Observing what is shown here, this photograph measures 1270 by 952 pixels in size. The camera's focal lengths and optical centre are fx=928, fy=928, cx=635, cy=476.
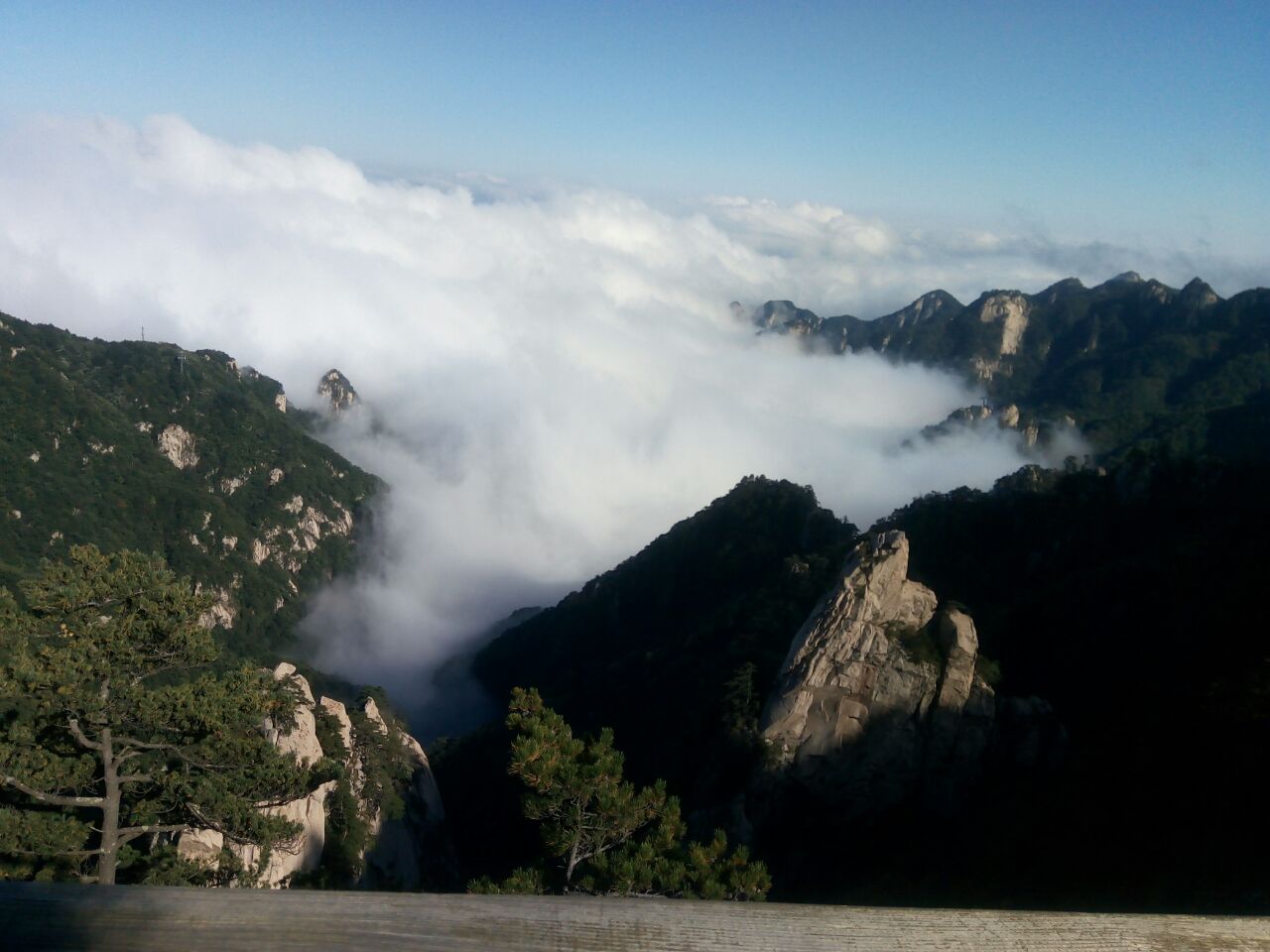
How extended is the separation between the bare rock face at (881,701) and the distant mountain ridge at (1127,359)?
68.3 m

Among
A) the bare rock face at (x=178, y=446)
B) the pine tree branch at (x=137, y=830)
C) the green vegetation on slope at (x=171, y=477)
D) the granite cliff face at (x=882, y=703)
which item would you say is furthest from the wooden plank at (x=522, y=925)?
the bare rock face at (x=178, y=446)

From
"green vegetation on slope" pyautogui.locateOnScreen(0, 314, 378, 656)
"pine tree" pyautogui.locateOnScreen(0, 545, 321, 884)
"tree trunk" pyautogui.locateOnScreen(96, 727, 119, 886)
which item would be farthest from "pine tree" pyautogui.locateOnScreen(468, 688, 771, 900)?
"green vegetation on slope" pyautogui.locateOnScreen(0, 314, 378, 656)

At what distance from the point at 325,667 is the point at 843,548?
2511 inches

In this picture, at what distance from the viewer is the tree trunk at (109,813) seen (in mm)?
9125

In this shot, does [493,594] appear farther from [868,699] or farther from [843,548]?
[868,699]

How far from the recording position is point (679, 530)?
58812 millimetres

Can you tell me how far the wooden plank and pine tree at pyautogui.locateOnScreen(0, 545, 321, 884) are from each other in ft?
26.9

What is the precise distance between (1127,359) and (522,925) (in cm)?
17201

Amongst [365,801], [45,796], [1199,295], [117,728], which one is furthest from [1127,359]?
[45,796]

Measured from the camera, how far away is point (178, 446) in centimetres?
10175

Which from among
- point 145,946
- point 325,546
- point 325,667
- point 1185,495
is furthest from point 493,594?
point 145,946

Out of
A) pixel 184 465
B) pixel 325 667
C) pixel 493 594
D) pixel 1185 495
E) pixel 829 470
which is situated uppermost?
pixel 829 470

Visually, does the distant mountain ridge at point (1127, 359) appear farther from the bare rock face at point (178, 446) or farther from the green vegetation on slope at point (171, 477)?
the bare rock face at point (178, 446)

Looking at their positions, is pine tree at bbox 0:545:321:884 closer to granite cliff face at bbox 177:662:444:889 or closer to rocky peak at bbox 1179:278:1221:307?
granite cliff face at bbox 177:662:444:889
